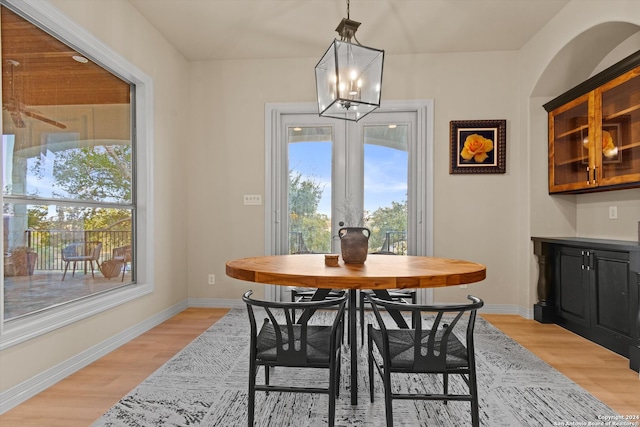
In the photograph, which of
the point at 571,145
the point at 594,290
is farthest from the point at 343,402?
the point at 571,145

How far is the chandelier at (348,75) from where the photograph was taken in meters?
2.23

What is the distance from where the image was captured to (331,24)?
3643 mm

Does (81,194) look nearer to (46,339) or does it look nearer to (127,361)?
(46,339)

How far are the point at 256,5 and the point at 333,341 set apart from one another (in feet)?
9.42

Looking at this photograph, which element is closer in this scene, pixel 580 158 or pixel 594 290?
pixel 594 290

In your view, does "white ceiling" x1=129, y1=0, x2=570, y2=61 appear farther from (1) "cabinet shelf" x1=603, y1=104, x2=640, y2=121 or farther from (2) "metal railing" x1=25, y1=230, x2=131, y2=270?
(2) "metal railing" x1=25, y1=230, x2=131, y2=270

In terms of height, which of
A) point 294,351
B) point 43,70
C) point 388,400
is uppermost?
point 43,70

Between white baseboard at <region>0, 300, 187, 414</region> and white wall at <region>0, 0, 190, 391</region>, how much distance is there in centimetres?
3

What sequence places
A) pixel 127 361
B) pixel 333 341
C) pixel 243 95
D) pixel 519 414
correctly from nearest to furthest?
pixel 333 341 → pixel 519 414 → pixel 127 361 → pixel 243 95

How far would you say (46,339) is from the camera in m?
2.37

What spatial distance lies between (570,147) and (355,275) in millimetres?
2911

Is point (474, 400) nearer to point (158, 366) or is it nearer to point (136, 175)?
point (158, 366)

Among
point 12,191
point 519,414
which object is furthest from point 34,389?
point 519,414

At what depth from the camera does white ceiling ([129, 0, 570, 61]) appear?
3.31 metres
